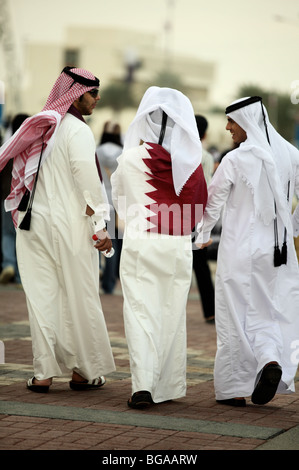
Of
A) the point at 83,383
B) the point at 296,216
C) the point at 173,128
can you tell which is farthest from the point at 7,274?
the point at 173,128

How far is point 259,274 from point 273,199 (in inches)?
19.4

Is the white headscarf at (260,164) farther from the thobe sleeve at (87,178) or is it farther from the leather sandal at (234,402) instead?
the leather sandal at (234,402)

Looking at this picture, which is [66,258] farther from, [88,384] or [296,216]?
[296,216]

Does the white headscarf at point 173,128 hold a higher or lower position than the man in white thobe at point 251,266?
higher

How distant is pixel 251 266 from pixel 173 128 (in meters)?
1.02

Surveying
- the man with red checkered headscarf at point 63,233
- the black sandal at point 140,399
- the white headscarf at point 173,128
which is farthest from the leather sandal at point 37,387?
the white headscarf at point 173,128

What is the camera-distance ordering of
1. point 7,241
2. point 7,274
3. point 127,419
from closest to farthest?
point 127,419, point 7,241, point 7,274

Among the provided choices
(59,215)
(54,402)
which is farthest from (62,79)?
(54,402)

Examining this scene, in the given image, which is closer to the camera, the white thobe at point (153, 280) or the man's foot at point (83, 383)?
the white thobe at point (153, 280)

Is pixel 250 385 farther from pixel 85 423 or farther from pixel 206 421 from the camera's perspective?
pixel 85 423

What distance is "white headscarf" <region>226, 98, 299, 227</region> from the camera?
610 centimetres

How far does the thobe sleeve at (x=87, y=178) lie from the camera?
6.27m

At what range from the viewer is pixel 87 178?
247 inches

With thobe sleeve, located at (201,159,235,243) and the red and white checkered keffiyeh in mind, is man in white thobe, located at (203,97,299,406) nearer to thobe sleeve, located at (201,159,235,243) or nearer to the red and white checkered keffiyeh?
thobe sleeve, located at (201,159,235,243)
